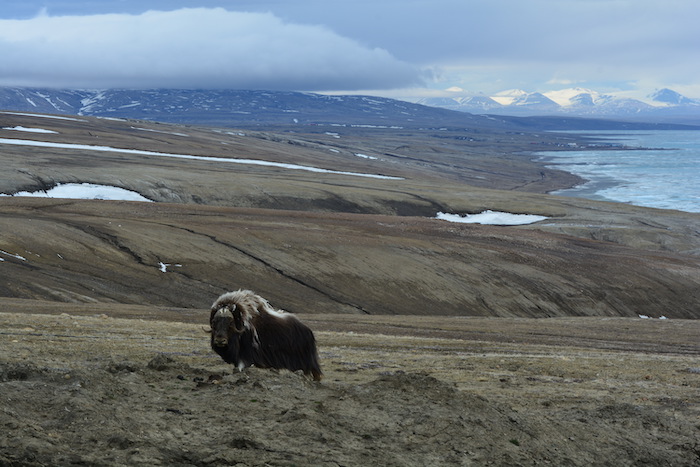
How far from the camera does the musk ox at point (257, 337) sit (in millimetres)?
11227

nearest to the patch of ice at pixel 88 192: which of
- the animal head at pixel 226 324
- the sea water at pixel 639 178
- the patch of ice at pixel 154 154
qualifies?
the patch of ice at pixel 154 154

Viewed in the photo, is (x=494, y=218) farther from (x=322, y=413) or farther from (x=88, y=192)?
(x=322, y=413)

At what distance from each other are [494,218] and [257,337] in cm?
5878

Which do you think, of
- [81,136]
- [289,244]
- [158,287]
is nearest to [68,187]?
[289,244]

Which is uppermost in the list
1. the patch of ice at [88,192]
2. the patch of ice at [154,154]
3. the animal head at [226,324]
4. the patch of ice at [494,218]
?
the animal head at [226,324]

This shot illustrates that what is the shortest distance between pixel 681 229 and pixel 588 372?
55.9 metres

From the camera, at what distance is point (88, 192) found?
59.7m

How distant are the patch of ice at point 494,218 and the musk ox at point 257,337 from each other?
5580 cm

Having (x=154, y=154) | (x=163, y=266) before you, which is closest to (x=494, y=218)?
(x=163, y=266)

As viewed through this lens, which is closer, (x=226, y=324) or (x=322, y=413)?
(x=322, y=413)

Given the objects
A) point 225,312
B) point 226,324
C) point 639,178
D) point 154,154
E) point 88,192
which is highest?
point 225,312

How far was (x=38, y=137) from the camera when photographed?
9594 cm

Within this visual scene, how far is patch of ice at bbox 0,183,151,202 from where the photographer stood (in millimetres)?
58156

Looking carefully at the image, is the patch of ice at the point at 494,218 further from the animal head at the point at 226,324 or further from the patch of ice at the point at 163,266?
the animal head at the point at 226,324
